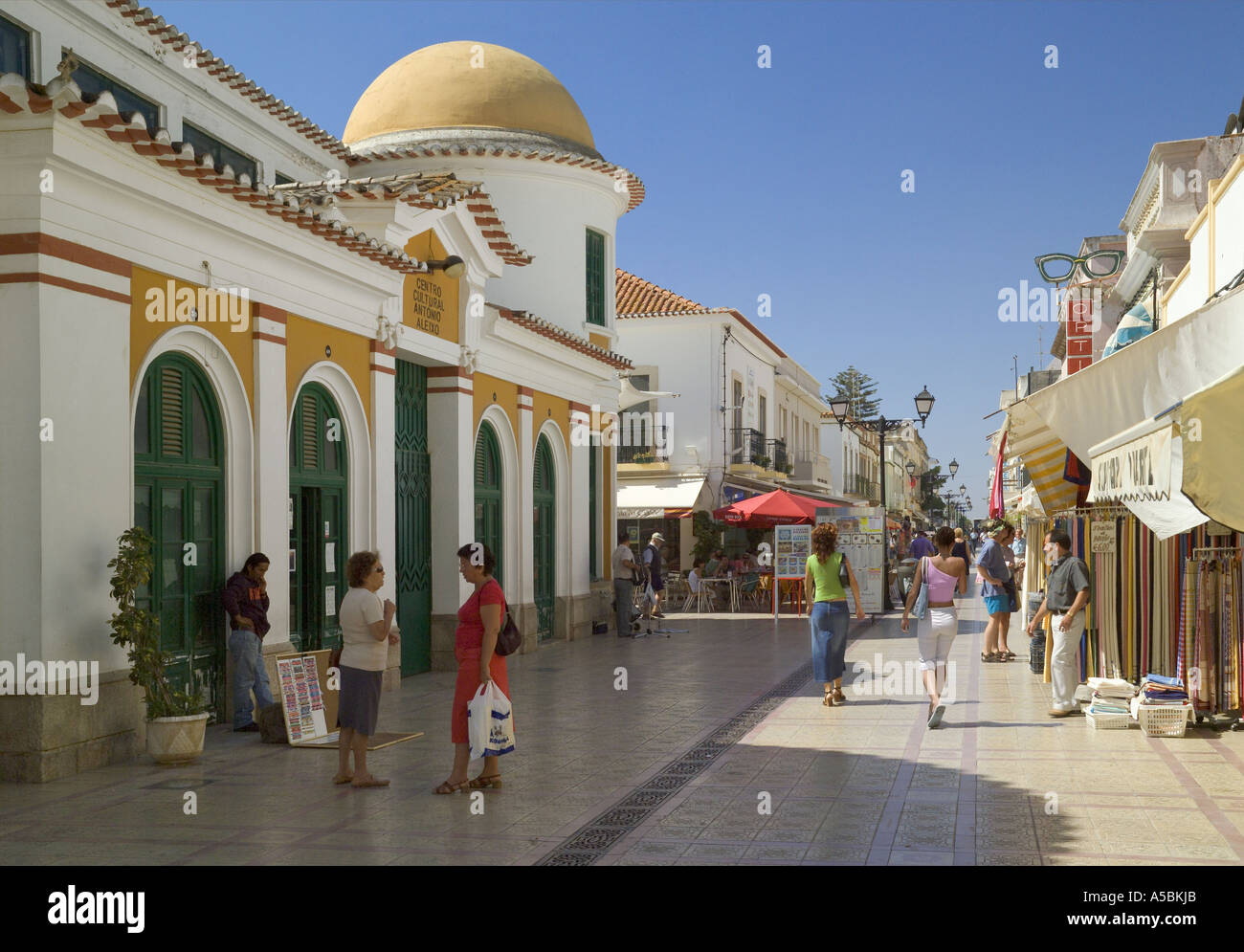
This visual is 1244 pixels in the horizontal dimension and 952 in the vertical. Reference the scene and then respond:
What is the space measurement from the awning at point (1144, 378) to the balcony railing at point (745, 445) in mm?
24481

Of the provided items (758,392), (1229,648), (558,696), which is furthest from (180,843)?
(758,392)

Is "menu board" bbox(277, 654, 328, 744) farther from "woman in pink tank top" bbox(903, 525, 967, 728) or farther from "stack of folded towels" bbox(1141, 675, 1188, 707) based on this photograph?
"stack of folded towels" bbox(1141, 675, 1188, 707)

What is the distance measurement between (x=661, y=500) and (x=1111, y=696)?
20.0m

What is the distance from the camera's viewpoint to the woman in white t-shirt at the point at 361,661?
816cm

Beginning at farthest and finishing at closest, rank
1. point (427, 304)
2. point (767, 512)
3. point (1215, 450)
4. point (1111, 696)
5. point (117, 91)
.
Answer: point (767, 512), point (427, 304), point (117, 91), point (1111, 696), point (1215, 450)

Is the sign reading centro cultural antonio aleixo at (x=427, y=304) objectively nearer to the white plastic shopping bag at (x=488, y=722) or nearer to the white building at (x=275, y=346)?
the white building at (x=275, y=346)

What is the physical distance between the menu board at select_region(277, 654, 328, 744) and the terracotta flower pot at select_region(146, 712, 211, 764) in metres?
0.99

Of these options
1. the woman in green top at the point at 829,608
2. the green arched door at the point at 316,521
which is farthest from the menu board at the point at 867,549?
the green arched door at the point at 316,521

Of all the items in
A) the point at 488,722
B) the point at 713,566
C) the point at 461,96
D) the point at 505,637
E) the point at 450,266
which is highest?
the point at 461,96

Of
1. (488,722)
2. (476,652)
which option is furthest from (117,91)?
(488,722)

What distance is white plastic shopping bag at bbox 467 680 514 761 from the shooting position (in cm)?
798

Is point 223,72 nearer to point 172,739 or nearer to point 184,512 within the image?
point 184,512

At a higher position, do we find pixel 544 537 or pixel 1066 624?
pixel 544 537

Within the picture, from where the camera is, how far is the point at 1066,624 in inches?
432
